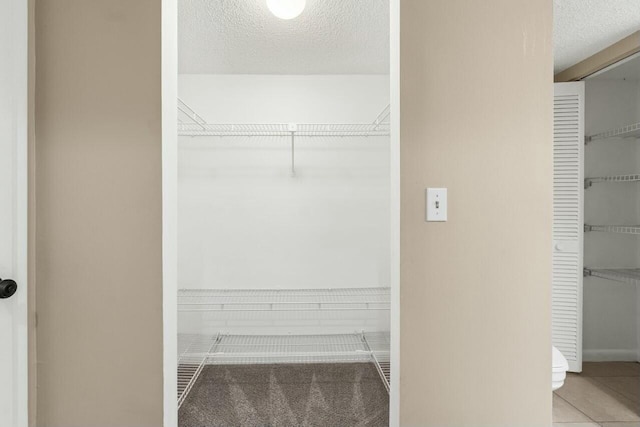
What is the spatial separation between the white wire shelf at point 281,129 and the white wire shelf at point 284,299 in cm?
114

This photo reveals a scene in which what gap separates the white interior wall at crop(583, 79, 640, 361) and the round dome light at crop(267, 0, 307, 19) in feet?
8.10

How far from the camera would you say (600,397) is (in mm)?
2559

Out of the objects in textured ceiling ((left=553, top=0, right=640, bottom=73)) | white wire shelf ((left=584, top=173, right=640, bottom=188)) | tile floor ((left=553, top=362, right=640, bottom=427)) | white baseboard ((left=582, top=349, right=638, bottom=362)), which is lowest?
tile floor ((left=553, top=362, right=640, bottom=427))

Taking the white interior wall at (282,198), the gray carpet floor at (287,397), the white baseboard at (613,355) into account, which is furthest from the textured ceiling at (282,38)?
the white baseboard at (613,355)

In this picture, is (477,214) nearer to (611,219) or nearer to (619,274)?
(619,274)

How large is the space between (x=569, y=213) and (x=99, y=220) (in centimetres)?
293

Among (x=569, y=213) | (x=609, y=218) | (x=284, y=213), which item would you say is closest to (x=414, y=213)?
(x=284, y=213)

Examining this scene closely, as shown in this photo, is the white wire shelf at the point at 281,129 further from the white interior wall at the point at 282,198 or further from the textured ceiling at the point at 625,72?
the textured ceiling at the point at 625,72

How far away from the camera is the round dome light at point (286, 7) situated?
1.86 metres

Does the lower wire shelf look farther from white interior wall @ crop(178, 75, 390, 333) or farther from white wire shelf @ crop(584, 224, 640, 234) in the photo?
white wire shelf @ crop(584, 224, 640, 234)

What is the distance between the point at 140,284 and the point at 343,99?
88.5 inches

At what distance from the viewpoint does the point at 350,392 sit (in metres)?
2.46

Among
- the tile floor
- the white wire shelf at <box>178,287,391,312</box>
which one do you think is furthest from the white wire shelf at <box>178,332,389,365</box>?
the tile floor

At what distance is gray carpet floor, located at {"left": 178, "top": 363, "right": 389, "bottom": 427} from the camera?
2137 millimetres
